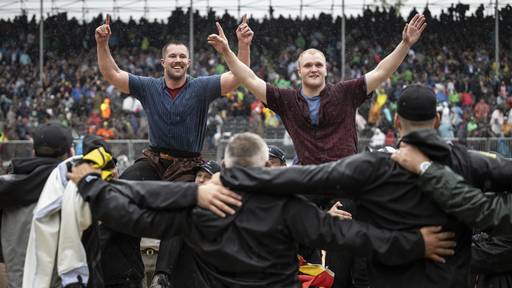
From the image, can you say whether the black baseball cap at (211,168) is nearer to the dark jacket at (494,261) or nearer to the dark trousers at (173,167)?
the dark trousers at (173,167)

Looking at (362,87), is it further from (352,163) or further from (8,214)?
(8,214)

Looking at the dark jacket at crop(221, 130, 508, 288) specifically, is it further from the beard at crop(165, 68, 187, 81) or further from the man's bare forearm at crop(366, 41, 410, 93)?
the beard at crop(165, 68, 187, 81)

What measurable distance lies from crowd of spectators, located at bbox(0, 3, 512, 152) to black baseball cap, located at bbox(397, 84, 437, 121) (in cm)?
1607

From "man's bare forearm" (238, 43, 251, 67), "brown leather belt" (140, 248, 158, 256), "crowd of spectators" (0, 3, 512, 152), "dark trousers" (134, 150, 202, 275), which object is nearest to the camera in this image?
"dark trousers" (134, 150, 202, 275)

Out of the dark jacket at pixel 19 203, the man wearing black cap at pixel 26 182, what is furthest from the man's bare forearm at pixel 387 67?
the dark jacket at pixel 19 203

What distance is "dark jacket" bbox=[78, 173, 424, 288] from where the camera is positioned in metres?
4.46

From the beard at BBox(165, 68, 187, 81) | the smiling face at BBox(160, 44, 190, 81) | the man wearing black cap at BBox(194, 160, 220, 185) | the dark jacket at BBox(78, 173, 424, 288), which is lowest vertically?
the dark jacket at BBox(78, 173, 424, 288)

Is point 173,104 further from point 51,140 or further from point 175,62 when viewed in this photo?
point 51,140

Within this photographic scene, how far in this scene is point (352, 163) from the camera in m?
4.40

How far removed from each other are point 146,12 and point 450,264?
29097 mm

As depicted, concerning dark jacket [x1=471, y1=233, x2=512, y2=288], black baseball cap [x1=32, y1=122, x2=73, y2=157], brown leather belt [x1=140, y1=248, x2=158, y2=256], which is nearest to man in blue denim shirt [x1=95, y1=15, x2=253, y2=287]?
brown leather belt [x1=140, y1=248, x2=158, y2=256]

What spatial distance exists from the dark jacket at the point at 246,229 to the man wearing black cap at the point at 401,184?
4.6 inches

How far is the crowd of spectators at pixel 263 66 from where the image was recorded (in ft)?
76.9

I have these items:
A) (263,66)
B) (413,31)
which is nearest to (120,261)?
(413,31)
